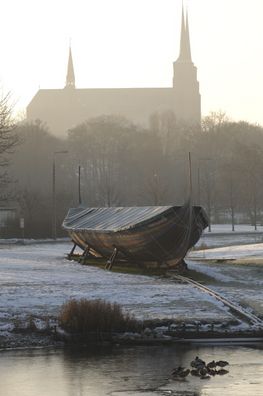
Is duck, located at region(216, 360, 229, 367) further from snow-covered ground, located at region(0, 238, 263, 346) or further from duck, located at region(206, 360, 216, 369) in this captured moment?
snow-covered ground, located at region(0, 238, 263, 346)

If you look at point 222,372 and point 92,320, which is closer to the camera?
point 222,372

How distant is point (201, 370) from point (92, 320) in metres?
3.69

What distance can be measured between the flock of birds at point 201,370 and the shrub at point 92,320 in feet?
9.75

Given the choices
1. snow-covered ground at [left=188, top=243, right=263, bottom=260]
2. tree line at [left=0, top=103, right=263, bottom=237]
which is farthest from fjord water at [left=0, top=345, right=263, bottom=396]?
tree line at [left=0, top=103, right=263, bottom=237]

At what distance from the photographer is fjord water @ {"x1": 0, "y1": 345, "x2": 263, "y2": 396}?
39.4 feet

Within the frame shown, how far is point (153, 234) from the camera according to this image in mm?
33062

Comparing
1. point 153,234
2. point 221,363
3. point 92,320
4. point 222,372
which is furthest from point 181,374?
point 153,234

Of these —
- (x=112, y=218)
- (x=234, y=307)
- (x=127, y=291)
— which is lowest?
(x=234, y=307)

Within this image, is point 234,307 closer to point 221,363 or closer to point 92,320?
point 92,320

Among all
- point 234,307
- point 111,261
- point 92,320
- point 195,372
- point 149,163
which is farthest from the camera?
point 149,163

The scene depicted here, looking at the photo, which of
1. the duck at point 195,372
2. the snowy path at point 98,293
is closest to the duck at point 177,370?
the duck at point 195,372

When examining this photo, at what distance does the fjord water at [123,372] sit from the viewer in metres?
12.0

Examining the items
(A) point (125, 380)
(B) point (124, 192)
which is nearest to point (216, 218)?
(B) point (124, 192)

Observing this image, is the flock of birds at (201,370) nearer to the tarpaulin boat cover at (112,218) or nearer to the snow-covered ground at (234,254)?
the tarpaulin boat cover at (112,218)
